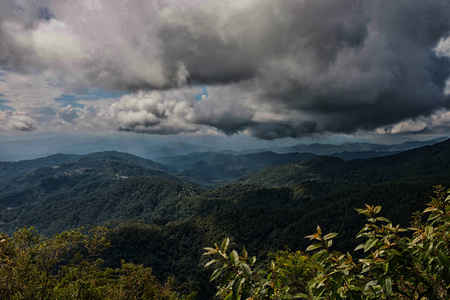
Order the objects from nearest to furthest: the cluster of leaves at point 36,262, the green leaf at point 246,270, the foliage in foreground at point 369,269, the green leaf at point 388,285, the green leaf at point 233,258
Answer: the green leaf at point 246,270
the green leaf at point 388,285
the foliage in foreground at point 369,269
the green leaf at point 233,258
the cluster of leaves at point 36,262

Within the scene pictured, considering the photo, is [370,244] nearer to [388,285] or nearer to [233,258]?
[388,285]

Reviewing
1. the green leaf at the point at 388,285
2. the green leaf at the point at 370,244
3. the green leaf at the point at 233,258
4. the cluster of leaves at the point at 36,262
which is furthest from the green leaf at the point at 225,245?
the cluster of leaves at the point at 36,262

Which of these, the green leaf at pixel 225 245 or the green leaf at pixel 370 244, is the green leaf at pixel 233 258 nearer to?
the green leaf at pixel 225 245

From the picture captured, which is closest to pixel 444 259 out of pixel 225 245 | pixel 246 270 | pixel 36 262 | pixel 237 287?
pixel 246 270

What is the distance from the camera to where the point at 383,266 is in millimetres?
4527

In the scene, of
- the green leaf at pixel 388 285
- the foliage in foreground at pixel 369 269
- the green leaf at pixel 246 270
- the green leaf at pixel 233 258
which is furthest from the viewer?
the green leaf at pixel 233 258

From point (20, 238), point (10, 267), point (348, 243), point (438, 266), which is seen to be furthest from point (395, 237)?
point (348, 243)

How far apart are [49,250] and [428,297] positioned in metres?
21.3

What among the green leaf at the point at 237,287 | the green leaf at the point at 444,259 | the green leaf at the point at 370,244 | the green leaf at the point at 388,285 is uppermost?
the green leaf at the point at 370,244

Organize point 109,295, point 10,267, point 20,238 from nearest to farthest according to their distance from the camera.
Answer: point 10,267, point 20,238, point 109,295

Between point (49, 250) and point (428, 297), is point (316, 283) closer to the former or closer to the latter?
point (428, 297)

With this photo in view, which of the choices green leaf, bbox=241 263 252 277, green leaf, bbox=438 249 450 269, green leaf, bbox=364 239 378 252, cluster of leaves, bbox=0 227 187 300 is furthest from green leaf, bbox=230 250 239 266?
cluster of leaves, bbox=0 227 187 300

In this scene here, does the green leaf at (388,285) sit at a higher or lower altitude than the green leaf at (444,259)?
lower

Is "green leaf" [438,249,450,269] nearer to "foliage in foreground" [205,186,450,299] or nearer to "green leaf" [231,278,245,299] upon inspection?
"foliage in foreground" [205,186,450,299]
